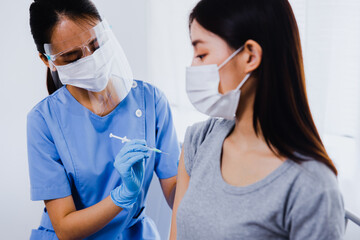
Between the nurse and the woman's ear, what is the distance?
0.47 m

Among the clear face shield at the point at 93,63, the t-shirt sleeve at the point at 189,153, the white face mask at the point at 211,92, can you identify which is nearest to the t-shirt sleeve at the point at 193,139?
the t-shirt sleeve at the point at 189,153

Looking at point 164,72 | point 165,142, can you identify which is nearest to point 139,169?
point 165,142

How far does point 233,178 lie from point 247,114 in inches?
6.8

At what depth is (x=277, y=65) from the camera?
2.73 feet

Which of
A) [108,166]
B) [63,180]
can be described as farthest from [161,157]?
[63,180]

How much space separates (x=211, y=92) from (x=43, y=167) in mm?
691

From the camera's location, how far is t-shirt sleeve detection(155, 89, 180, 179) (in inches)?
52.9

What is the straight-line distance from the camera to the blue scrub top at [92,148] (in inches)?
48.3

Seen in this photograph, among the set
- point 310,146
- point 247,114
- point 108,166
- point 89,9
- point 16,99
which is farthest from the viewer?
point 16,99

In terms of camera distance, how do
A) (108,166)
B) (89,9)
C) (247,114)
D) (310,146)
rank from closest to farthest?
(310,146)
(247,114)
(89,9)
(108,166)

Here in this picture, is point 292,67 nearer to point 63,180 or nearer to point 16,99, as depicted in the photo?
point 63,180

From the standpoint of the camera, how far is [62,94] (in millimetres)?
1310

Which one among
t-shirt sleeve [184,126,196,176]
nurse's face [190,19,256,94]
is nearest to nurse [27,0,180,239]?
t-shirt sleeve [184,126,196,176]

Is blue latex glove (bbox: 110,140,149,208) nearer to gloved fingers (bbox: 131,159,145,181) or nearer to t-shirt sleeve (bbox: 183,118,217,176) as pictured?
gloved fingers (bbox: 131,159,145,181)
